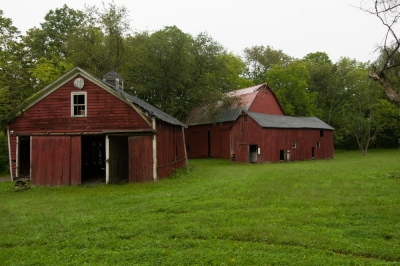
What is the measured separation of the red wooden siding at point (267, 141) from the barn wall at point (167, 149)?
861cm

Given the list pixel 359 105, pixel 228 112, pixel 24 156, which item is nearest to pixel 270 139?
pixel 228 112

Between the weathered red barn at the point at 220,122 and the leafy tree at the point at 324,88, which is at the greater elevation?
the leafy tree at the point at 324,88

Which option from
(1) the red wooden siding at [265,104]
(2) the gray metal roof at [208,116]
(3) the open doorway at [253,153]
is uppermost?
(1) the red wooden siding at [265,104]

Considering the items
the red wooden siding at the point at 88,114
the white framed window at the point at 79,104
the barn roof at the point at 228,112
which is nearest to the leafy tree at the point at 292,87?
the barn roof at the point at 228,112

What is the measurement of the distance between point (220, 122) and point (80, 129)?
2107 cm

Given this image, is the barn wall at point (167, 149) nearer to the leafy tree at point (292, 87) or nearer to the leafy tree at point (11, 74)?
the leafy tree at point (11, 74)

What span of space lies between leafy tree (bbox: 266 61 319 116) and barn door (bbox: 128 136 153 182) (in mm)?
32458

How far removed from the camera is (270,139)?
29.7m

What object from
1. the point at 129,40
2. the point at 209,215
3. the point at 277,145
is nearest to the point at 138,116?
the point at 209,215

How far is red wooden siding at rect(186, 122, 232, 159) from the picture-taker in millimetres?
36750

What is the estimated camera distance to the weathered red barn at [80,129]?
16.5 meters

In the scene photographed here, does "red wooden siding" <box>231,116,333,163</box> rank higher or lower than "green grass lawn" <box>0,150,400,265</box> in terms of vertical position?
higher

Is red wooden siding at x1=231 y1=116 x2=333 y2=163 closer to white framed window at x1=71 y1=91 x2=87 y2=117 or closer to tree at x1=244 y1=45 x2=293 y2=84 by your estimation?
white framed window at x1=71 y1=91 x2=87 y2=117

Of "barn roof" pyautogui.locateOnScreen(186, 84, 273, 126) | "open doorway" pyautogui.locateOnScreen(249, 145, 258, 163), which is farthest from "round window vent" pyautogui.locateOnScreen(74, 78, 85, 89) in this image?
"barn roof" pyautogui.locateOnScreen(186, 84, 273, 126)
